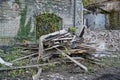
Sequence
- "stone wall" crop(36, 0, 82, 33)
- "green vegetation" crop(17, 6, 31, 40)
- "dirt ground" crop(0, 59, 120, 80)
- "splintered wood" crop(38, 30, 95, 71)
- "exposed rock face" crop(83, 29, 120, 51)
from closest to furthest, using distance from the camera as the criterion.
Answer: "dirt ground" crop(0, 59, 120, 80), "splintered wood" crop(38, 30, 95, 71), "green vegetation" crop(17, 6, 31, 40), "exposed rock face" crop(83, 29, 120, 51), "stone wall" crop(36, 0, 82, 33)

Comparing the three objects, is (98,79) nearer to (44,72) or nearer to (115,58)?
(44,72)

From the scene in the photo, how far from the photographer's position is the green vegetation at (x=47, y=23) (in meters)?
14.9

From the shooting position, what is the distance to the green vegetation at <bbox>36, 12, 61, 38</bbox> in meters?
14.9

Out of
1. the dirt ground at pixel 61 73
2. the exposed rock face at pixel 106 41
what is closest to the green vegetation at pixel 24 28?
the exposed rock face at pixel 106 41

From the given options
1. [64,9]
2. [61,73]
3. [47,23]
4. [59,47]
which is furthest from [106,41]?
[61,73]

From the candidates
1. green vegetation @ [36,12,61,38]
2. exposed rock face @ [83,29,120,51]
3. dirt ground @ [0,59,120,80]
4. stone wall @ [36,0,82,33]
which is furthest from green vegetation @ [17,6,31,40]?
dirt ground @ [0,59,120,80]

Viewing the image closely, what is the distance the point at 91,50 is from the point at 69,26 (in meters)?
5.20

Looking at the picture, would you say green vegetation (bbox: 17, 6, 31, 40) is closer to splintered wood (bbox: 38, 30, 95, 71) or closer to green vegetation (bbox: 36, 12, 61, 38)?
green vegetation (bbox: 36, 12, 61, 38)

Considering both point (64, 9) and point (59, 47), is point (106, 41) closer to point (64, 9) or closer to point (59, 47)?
point (64, 9)

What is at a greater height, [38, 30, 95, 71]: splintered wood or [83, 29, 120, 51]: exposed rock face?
[38, 30, 95, 71]: splintered wood

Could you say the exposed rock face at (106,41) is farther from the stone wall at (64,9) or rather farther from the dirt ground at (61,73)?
the dirt ground at (61,73)

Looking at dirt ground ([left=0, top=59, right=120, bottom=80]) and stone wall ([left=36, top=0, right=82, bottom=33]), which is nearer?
dirt ground ([left=0, top=59, right=120, bottom=80])

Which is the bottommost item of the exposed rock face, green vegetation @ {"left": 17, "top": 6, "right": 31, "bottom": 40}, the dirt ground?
the exposed rock face

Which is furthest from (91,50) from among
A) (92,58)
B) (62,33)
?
(62,33)
